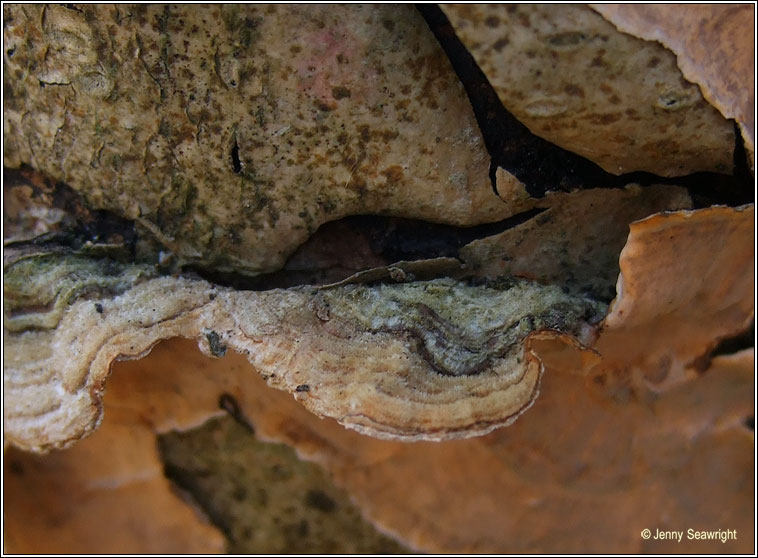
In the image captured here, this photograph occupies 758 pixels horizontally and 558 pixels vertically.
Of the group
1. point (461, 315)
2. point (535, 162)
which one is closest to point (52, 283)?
point (461, 315)

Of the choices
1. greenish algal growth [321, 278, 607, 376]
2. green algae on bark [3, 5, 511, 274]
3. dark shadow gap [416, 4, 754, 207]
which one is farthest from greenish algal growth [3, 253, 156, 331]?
dark shadow gap [416, 4, 754, 207]

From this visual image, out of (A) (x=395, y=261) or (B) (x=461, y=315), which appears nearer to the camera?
(B) (x=461, y=315)

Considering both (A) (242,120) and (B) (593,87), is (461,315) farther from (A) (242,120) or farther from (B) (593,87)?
(A) (242,120)

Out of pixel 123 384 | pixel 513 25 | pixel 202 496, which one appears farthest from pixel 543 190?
pixel 202 496

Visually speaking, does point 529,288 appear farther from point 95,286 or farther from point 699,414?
point 95,286

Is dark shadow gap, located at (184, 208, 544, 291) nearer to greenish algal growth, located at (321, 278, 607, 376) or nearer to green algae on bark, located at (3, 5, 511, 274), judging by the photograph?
green algae on bark, located at (3, 5, 511, 274)

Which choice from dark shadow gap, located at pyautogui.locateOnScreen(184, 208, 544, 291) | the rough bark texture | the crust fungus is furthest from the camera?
dark shadow gap, located at pyautogui.locateOnScreen(184, 208, 544, 291)

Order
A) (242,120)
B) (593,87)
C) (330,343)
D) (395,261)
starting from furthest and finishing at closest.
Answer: (395,261) < (242,120) < (330,343) < (593,87)
